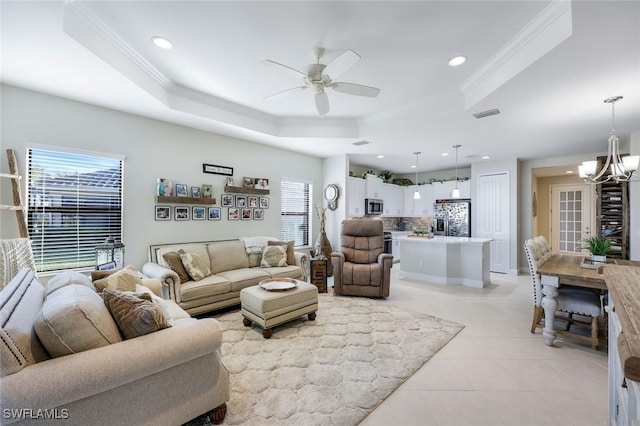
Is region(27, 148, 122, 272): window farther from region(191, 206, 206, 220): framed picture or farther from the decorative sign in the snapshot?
the decorative sign

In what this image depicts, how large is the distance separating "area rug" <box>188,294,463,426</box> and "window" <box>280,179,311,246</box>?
229cm

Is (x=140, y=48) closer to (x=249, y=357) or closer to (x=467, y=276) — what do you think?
(x=249, y=357)

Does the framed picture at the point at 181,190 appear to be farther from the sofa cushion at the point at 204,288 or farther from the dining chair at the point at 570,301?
the dining chair at the point at 570,301

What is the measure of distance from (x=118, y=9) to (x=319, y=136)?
2880mm

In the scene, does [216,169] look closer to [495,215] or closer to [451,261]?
[451,261]

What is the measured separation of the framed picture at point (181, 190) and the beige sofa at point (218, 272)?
736 mm

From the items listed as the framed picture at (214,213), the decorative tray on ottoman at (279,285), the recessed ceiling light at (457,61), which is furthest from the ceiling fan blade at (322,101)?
the framed picture at (214,213)

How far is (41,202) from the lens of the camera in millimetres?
2973

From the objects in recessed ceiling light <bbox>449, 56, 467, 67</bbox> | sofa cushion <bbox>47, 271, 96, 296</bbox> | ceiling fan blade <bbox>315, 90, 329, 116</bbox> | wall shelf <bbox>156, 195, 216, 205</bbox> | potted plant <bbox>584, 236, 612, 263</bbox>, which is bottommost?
sofa cushion <bbox>47, 271, 96, 296</bbox>

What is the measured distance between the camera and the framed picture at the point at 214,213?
433 cm

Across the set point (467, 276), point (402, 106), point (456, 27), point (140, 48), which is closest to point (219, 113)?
point (140, 48)

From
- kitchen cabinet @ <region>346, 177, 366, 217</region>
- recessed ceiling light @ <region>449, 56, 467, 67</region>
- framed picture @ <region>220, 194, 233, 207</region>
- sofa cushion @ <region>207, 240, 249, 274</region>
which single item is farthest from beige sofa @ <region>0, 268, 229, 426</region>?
kitchen cabinet @ <region>346, 177, 366, 217</region>

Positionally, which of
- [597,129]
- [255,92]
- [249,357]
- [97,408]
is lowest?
[249,357]

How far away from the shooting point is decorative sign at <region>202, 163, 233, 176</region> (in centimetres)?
426
